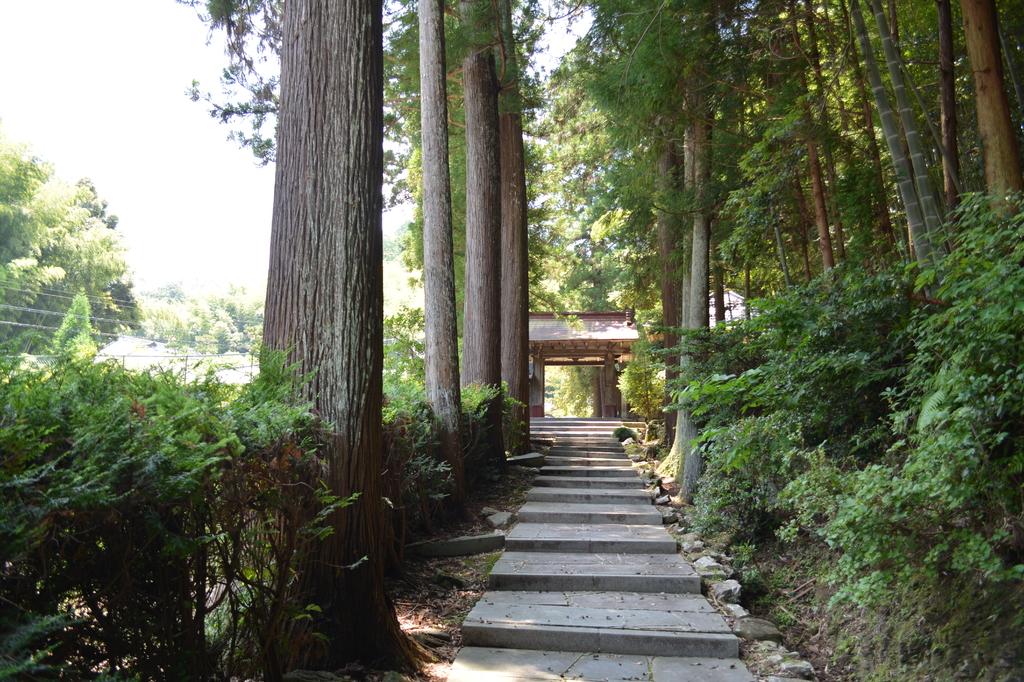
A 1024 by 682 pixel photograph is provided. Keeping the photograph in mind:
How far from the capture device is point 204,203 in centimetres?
4312

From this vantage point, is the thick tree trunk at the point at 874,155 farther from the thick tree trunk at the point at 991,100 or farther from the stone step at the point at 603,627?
the stone step at the point at 603,627

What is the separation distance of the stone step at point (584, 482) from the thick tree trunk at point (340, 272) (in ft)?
19.8

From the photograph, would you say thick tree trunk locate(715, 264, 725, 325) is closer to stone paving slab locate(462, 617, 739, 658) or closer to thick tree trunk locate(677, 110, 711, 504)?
thick tree trunk locate(677, 110, 711, 504)

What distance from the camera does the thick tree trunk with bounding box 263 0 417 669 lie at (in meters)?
3.46

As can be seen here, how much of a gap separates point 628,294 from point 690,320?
8739 millimetres

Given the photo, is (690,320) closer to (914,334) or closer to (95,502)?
(914,334)

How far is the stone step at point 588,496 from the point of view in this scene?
854 cm

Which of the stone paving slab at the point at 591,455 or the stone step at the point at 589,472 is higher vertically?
the stone paving slab at the point at 591,455

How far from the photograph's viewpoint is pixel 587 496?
28.5 feet

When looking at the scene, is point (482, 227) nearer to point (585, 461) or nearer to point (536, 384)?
point (585, 461)

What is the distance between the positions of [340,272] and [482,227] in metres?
6.41

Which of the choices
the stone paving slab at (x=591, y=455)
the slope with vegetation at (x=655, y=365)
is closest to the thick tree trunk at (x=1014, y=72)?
the slope with vegetation at (x=655, y=365)

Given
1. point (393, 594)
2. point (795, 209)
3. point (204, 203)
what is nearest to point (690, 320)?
point (795, 209)

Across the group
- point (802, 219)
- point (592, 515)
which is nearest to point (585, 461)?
point (592, 515)
